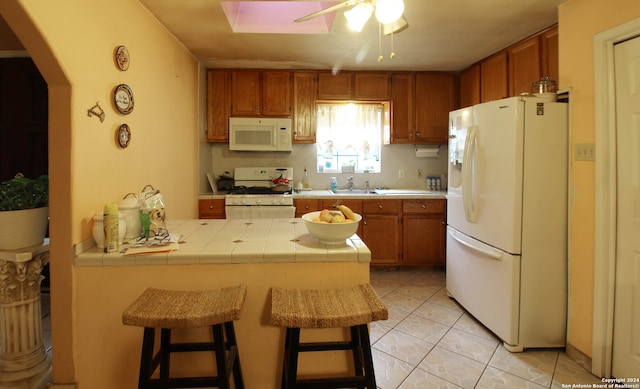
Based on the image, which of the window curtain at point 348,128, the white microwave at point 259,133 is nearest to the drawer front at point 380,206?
the window curtain at point 348,128

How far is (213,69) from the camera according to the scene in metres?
3.70

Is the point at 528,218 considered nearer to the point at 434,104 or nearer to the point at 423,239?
the point at 423,239

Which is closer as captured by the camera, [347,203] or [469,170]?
[469,170]

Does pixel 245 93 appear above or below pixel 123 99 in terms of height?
above

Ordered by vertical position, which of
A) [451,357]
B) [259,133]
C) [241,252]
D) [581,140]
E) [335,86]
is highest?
[335,86]

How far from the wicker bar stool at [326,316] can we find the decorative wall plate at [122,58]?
1.60 metres

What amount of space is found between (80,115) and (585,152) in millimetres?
2826

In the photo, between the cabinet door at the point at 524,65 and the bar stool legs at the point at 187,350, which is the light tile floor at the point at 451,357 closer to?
the bar stool legs at the point at 187,350

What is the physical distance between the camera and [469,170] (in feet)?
8.04

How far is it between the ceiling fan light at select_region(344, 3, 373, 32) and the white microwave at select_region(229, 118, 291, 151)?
2233 millimetres

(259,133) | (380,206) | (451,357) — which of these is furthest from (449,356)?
(259,133)

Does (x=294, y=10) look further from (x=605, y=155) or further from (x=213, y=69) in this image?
(x=605, y=155)

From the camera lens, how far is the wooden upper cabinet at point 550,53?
2539mm

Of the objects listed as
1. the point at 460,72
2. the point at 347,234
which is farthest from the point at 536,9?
the point at 347,234
